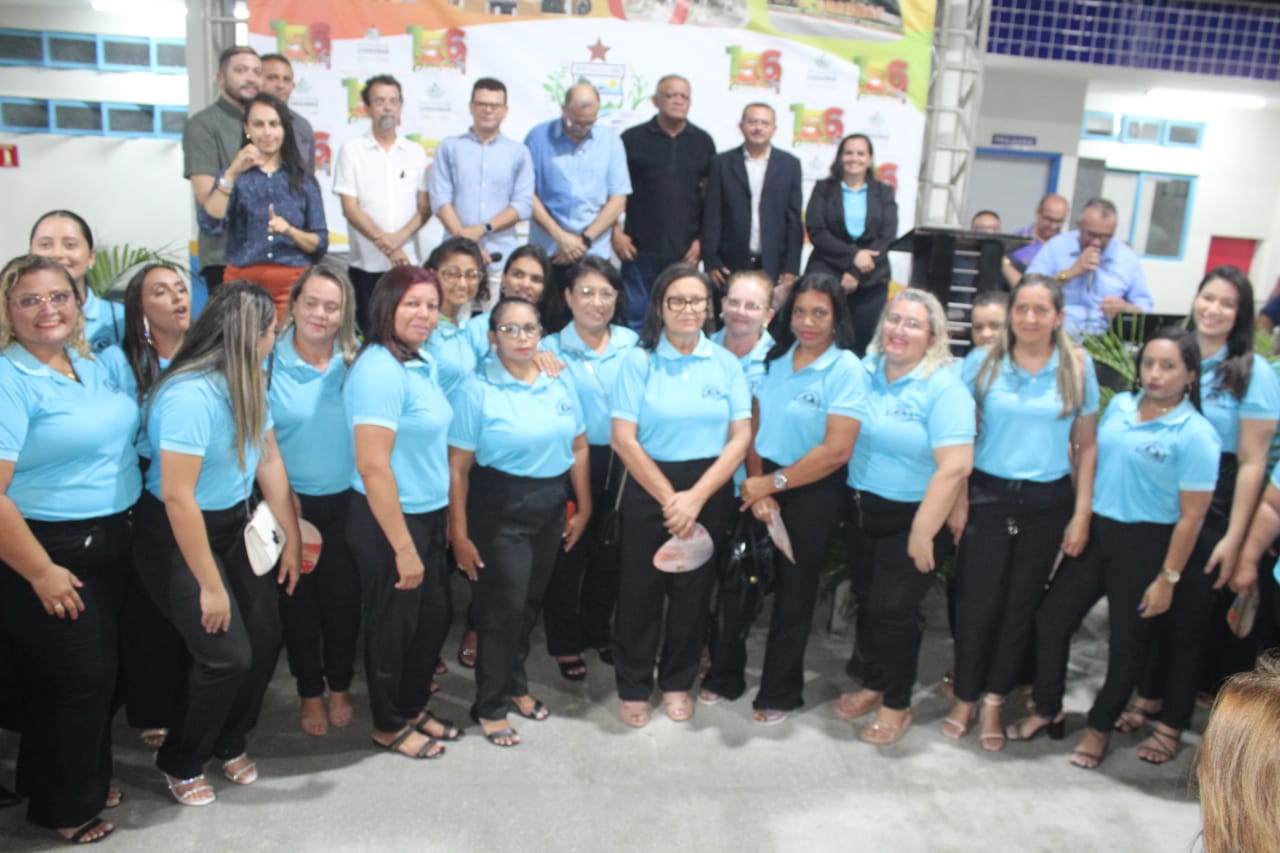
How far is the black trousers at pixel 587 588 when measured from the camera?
402cm

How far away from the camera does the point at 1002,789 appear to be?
11.5ft

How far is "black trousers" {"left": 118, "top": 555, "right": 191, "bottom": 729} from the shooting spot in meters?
3.30

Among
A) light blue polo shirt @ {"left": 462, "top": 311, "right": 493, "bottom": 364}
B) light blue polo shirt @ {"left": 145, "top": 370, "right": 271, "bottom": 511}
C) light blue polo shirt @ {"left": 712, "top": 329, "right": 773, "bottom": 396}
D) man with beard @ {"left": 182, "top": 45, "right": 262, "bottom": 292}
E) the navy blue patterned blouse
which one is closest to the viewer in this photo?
light blue polo shirt @ {"left": 145, "top": 370, "right": 271, "bottom": 511}

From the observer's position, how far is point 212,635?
2.96m

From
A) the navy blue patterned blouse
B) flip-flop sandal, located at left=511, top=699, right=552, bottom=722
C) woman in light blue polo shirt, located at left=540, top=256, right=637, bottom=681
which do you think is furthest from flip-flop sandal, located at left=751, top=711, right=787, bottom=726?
the navy blue patterned blouse

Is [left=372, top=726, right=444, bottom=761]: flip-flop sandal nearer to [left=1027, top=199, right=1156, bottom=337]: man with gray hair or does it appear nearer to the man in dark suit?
the man in dark suit

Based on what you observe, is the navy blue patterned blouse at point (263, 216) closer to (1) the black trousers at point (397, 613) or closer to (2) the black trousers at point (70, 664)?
(1) the black trousers at point (397, 613)

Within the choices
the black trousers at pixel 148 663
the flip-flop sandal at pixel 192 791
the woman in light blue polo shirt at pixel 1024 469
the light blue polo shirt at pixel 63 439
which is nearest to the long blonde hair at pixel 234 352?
the light blue polo shirt at pixel 63 439

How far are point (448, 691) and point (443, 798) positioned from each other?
818 mm

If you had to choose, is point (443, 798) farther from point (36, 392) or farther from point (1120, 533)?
point (1120, 533)

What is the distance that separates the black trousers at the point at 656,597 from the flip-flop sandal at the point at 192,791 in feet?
4.99

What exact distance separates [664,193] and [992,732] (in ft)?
10.8

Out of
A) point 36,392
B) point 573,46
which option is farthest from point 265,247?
point 573,46

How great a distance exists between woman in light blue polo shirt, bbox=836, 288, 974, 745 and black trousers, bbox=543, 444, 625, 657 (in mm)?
1012
